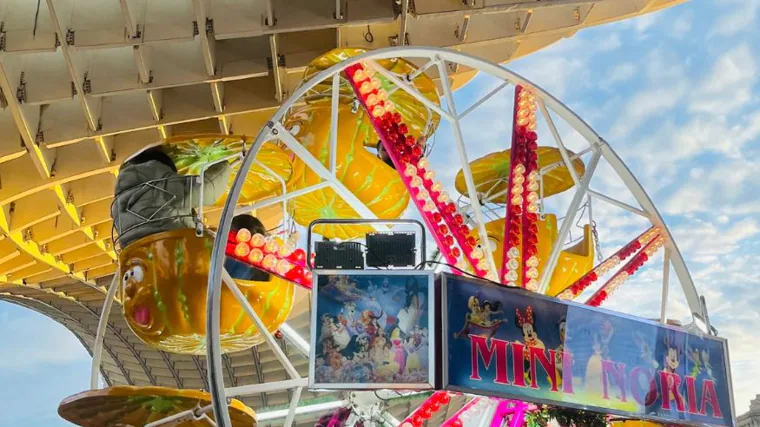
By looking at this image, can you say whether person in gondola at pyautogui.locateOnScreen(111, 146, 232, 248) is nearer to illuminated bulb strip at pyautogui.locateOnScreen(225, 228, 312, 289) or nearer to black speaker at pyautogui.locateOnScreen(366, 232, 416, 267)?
illuminated bulb strip at pyautogui.locateOnScreen(225, 228, 312, 289)

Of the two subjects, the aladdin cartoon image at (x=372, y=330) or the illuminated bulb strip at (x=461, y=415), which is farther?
the illuminated bulb strip at (x=461, y=415)

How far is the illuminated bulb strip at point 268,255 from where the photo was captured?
28.0 feet

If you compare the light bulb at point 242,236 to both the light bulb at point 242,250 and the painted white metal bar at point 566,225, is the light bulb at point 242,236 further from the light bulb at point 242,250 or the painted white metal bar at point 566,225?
the painted white metal bar at point 566,225

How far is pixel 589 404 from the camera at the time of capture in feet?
28.2

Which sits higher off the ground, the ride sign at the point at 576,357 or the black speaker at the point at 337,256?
the black speaker at the point at 337,256

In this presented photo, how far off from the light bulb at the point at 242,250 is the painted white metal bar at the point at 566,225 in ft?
12.6

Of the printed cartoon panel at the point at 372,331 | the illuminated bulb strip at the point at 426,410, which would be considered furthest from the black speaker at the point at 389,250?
the illuminated bulb strip at the point at 426,410

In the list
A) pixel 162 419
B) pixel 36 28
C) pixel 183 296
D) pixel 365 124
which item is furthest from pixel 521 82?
pixel 36 28

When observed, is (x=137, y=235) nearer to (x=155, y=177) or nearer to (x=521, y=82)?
(x=155, y=177)

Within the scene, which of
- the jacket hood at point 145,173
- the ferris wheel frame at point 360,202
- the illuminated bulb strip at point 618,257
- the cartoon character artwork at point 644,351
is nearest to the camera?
the ferris wheel frame at point 360,202

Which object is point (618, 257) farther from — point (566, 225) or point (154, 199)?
point (154, 199)

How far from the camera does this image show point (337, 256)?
25.8ft

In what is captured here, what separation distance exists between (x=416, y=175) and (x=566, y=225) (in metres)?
2.28

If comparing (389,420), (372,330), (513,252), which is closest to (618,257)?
(513,252)
